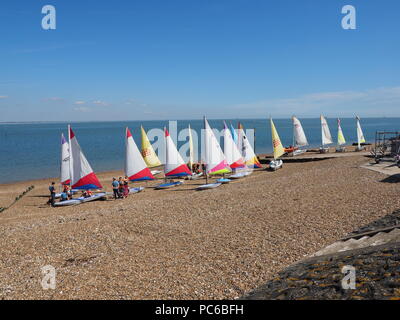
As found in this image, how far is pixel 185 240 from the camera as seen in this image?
473 inches

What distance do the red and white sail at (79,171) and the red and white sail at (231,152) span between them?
42.2 ft

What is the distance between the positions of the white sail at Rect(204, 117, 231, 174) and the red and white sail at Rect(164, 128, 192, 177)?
222cm

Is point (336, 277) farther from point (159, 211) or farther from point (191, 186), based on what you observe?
point (191, 186)

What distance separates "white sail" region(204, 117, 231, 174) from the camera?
25434 mm

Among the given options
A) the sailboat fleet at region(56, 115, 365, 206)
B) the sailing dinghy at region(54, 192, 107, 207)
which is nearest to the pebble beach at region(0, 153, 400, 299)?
the sailing dinghy at region(54, 192, 107, 207)

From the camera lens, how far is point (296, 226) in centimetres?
1244

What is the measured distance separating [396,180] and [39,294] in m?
19.9

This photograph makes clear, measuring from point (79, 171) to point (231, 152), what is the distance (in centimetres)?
1455

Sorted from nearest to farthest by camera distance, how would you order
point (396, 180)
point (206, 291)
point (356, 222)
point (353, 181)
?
point (206, 291) < point (356, 222) < point (396, 180) < point (353, 181)

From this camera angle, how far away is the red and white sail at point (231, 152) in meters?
28.9

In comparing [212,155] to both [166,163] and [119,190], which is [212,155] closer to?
[166,163]

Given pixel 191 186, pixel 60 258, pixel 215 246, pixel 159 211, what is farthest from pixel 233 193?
pixel 60 258

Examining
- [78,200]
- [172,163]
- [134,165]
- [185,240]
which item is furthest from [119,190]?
[185,240]

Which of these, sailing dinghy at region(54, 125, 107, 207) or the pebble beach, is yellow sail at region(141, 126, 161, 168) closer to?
sailing dinghy at region(54, 125, 107, 207)
